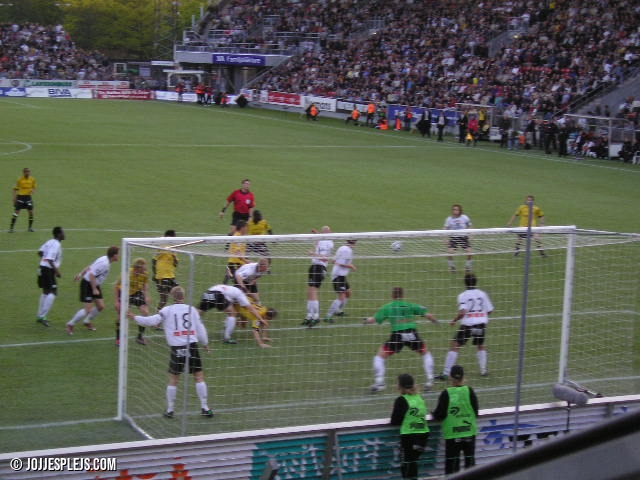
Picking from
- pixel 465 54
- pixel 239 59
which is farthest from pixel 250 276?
pixel 239 59

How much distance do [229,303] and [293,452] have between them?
11.9ft

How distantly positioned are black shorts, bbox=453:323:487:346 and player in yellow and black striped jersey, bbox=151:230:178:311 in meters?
3.78

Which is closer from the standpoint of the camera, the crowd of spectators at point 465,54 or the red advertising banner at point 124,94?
the crowd of spectators at point 465,54

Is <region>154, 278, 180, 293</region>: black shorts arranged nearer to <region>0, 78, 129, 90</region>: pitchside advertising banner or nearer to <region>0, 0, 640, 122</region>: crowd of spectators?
<region>0, 0, 640, 122</region>: crowd of spectators

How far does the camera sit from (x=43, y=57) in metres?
76.4

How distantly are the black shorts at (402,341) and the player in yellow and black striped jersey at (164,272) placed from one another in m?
2.86

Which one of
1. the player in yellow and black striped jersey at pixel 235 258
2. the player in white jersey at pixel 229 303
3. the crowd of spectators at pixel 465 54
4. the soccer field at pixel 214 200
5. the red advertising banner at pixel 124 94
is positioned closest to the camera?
the player in yellow and black striped jersey at pixel 235 258

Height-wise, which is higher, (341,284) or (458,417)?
(341,284)

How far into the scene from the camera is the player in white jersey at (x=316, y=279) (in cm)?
1196

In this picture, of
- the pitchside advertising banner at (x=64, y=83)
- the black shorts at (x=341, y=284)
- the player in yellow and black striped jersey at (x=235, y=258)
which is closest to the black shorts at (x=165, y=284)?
the player in yellow and black striped jersey at (x=235, y=258)

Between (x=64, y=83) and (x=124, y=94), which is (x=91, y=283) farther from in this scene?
(x=64, y=83)

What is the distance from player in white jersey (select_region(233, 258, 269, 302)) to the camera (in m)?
12.2

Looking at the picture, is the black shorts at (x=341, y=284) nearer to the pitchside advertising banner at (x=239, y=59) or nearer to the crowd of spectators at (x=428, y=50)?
the crowd of spectators at (x=428, y=50)

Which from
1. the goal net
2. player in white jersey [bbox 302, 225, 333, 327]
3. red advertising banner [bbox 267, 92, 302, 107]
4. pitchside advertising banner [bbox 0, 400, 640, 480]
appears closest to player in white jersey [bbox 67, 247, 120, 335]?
the goal net
